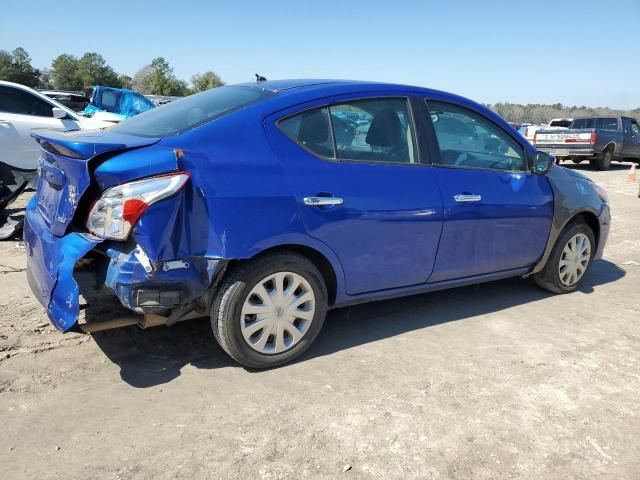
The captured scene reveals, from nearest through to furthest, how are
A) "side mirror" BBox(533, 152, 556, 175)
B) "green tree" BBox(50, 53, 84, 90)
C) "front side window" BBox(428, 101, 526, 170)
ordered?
"front side window" BBox(428, 101, 526, 170), "side mirror" BBox(533, 152, 556, 175), "green tree" BBox(50, 53, 84, 90)

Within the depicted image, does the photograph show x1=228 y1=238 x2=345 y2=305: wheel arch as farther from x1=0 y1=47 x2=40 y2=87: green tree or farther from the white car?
x1=0 y1=47 x2=40 y2=87: green tree

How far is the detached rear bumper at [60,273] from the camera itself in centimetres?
282

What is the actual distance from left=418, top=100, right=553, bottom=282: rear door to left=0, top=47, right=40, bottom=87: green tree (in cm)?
8167

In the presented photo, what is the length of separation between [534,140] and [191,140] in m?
17.4

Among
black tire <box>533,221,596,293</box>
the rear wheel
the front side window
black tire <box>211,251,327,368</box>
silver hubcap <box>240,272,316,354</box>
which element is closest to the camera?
black tire <box>211,251,327,368</box>

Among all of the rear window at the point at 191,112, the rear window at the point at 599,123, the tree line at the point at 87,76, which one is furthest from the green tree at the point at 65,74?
the rear window at the point at 191,112

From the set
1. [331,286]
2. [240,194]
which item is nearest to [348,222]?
[331,286]

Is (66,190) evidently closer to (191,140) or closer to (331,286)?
(191,140)

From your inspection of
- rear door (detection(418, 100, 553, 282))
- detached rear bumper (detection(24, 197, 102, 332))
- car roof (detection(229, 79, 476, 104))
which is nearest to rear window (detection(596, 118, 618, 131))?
rear door (detection(418, 100, 553, 282))

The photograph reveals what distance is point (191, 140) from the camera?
298cm

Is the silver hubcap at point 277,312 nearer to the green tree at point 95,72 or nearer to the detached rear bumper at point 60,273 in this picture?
the detached rear bumper at point 60,273

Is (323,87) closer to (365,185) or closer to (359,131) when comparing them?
(359,131)

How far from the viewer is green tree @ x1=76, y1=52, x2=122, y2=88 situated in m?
91.0

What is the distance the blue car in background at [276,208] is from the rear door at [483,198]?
0.01 meters
